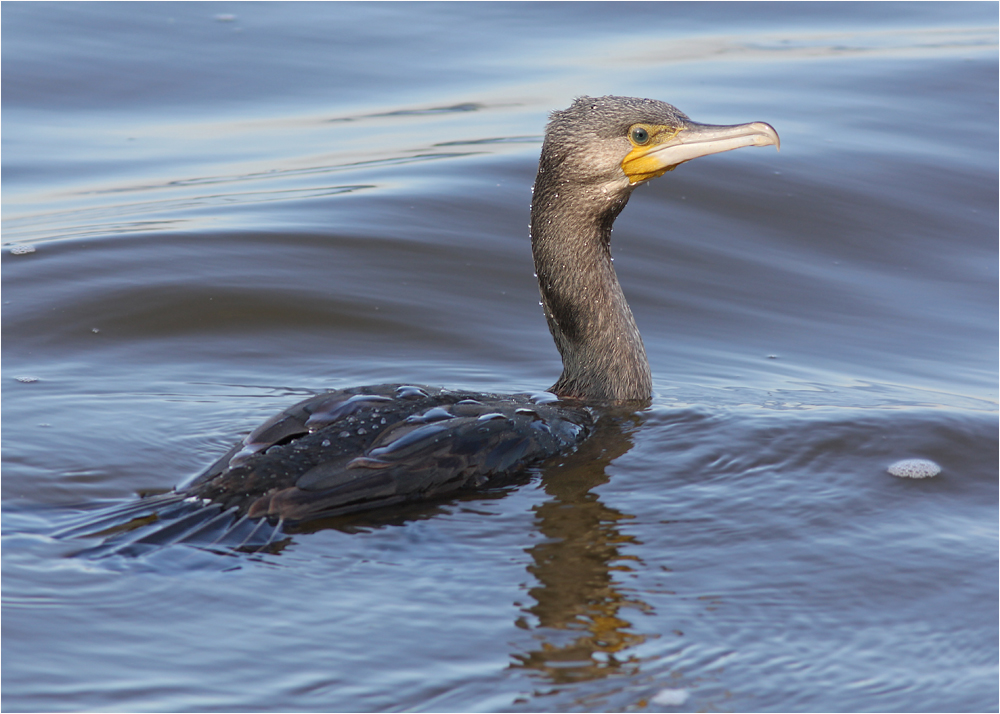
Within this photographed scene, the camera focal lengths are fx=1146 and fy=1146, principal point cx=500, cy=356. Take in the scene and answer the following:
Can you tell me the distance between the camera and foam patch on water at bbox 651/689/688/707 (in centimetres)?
282

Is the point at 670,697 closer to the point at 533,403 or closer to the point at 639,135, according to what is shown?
the point at 533,403

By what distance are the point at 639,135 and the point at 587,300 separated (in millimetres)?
748

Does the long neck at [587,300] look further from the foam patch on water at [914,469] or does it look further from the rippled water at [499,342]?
the foam patch on water at [914,469]

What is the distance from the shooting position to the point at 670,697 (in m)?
2.84

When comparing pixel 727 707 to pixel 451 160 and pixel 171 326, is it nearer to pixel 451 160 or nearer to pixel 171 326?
pixel 171 326

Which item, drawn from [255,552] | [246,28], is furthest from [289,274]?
[246,28]

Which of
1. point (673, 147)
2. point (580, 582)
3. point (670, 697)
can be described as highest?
point (673, 147)

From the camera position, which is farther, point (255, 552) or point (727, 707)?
point (255, 552)

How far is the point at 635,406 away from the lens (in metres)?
4.91

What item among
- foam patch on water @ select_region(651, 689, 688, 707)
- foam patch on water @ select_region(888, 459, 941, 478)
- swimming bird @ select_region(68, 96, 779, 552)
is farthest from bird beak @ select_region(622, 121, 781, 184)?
foam patch on water @ select_region(651, 689, 688, 707)

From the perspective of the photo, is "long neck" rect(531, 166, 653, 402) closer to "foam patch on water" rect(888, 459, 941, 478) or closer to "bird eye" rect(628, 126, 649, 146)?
"bird eye" rect(628, 126, 649, 146)

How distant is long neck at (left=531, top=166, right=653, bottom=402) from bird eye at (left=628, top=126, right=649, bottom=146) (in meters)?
0.26

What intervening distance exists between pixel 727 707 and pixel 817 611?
1.87 ft

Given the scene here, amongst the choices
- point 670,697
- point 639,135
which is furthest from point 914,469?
point 670,697
